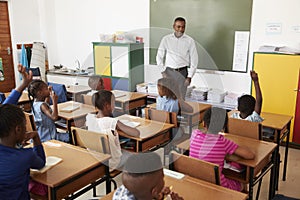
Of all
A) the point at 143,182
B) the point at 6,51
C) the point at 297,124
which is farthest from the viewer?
the point at 6,51

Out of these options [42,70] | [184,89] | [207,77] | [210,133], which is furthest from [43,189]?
[42,70]

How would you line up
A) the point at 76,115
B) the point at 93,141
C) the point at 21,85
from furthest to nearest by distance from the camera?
the point at 76,115 < the point at 93,141 < the point at 21,85

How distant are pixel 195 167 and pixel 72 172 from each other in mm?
758

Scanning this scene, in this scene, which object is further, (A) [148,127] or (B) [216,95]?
(B) [216,95]

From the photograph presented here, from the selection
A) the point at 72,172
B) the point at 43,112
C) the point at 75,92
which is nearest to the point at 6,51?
the point at 75,92

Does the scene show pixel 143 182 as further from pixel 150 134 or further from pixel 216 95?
pixel 216 95

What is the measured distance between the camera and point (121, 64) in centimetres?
560

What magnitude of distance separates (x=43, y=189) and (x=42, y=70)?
5.16 metres

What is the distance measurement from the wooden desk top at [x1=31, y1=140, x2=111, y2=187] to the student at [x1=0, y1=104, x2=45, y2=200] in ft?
0.44

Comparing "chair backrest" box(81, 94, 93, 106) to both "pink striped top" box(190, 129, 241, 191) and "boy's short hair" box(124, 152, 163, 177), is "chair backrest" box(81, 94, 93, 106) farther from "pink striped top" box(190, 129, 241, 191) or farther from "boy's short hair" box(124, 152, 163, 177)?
"boy's short hair" box(124, 152, 163, 177)

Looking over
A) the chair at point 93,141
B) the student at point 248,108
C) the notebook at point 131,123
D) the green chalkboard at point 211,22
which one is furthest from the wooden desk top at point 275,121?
the green chalkboard at point 211,22

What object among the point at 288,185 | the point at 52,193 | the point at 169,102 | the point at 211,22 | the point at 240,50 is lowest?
the point at 288,185

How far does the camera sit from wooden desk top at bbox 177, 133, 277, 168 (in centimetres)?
210

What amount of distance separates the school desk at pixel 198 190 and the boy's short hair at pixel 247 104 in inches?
46.5
